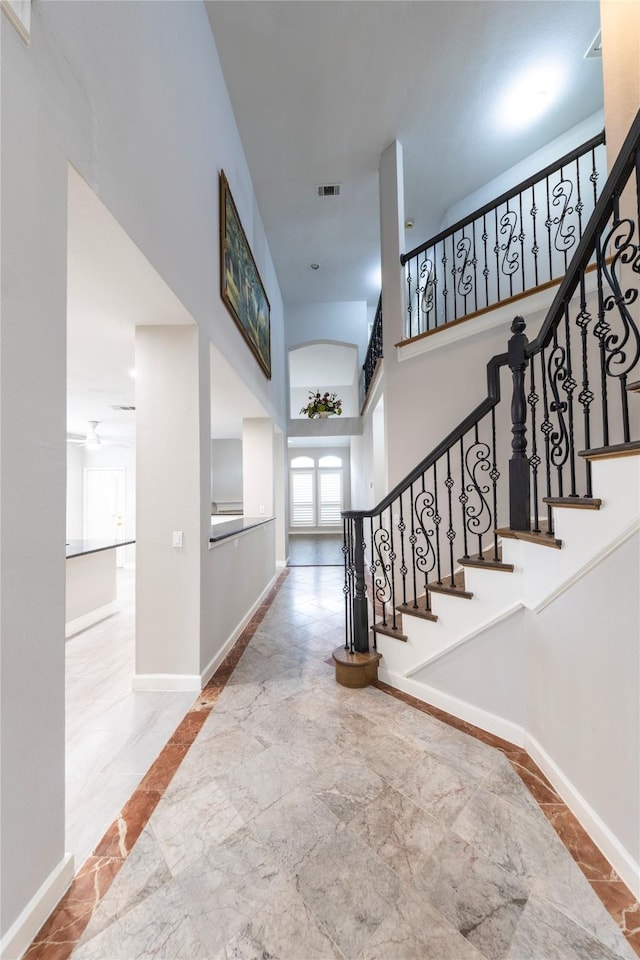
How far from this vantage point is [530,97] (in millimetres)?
3707

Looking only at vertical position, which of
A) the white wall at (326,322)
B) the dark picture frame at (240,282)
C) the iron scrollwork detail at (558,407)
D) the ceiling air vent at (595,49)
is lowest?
the iron scrollwork detail at (558,407)

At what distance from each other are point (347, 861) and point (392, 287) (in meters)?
4.41

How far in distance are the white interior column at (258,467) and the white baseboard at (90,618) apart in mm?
2131

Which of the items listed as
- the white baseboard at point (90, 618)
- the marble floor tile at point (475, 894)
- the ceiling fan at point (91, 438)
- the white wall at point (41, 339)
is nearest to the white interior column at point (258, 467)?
the white baseboard at point (90, 618)

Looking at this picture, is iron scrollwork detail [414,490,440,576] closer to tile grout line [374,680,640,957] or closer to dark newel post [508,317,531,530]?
dark newel post [508,317,531,530]

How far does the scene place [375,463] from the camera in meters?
6.31

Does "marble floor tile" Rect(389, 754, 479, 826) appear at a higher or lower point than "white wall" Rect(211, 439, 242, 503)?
lower

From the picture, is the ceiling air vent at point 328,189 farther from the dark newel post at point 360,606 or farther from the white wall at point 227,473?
the white wall at point 227,473

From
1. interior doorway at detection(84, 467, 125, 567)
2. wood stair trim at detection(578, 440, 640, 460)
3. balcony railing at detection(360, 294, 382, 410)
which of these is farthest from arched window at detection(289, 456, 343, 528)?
wood stair trim at detection(578, 440, 640, 460)

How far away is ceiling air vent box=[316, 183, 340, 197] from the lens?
4605mm

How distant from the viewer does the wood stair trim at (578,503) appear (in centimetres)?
152

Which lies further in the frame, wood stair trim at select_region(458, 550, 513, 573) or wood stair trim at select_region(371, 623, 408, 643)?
wood stair trim at select_region(371, 623, 408, 643)

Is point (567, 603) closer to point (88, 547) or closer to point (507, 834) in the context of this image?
point (507, 834)

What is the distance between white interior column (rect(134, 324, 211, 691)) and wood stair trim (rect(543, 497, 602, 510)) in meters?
2.09
